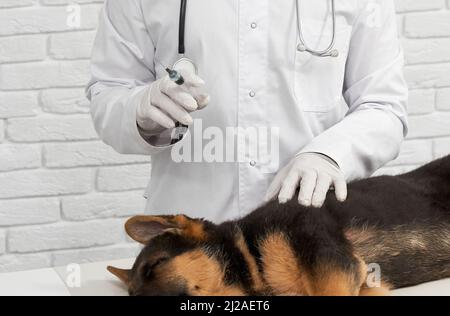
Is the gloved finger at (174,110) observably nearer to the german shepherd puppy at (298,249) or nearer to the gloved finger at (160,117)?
the gloved finger at (160,117)

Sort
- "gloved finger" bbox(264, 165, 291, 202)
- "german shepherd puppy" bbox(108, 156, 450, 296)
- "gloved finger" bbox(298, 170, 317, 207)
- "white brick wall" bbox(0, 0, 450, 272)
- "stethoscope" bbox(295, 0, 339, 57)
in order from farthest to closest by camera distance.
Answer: "white brick wall" bbox(0, 0, 450, 272) → "stethoscope" bbox(295, 0, 339, 57) → "gloved finger" bbox(264, 165, 291, 202) → "gloved finger" bbox(298, 170, 317, 207) → "german shepherd puppy" bbox(108, 156, 450, 296)

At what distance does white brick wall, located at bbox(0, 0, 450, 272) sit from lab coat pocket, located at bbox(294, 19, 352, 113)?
0.84 m

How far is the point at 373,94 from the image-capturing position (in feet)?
4.66

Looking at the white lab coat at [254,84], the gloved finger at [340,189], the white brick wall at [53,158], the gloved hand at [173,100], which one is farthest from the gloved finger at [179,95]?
the white brick wall at [53,158]

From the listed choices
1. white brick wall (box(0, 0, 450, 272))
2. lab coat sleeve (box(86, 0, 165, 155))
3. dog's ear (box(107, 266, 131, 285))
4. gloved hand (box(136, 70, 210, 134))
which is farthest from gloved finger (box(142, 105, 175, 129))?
white brick wall (box(0, 0, 450, 272))

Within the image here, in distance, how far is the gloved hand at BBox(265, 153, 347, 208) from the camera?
1.12 m

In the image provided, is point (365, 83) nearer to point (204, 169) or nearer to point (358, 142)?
point (358, 142)

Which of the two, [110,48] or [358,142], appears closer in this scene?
[358,142]

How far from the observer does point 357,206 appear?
109 centimetres

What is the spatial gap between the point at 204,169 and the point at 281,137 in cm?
16

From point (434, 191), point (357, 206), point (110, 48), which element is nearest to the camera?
point (357, 206)

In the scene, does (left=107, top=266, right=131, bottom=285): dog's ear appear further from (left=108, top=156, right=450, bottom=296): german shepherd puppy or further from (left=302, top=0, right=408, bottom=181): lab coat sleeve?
(left=302, top=0, right=408, bottom=181): lab coat sleeve

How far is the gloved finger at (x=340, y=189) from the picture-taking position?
3.69 feet
